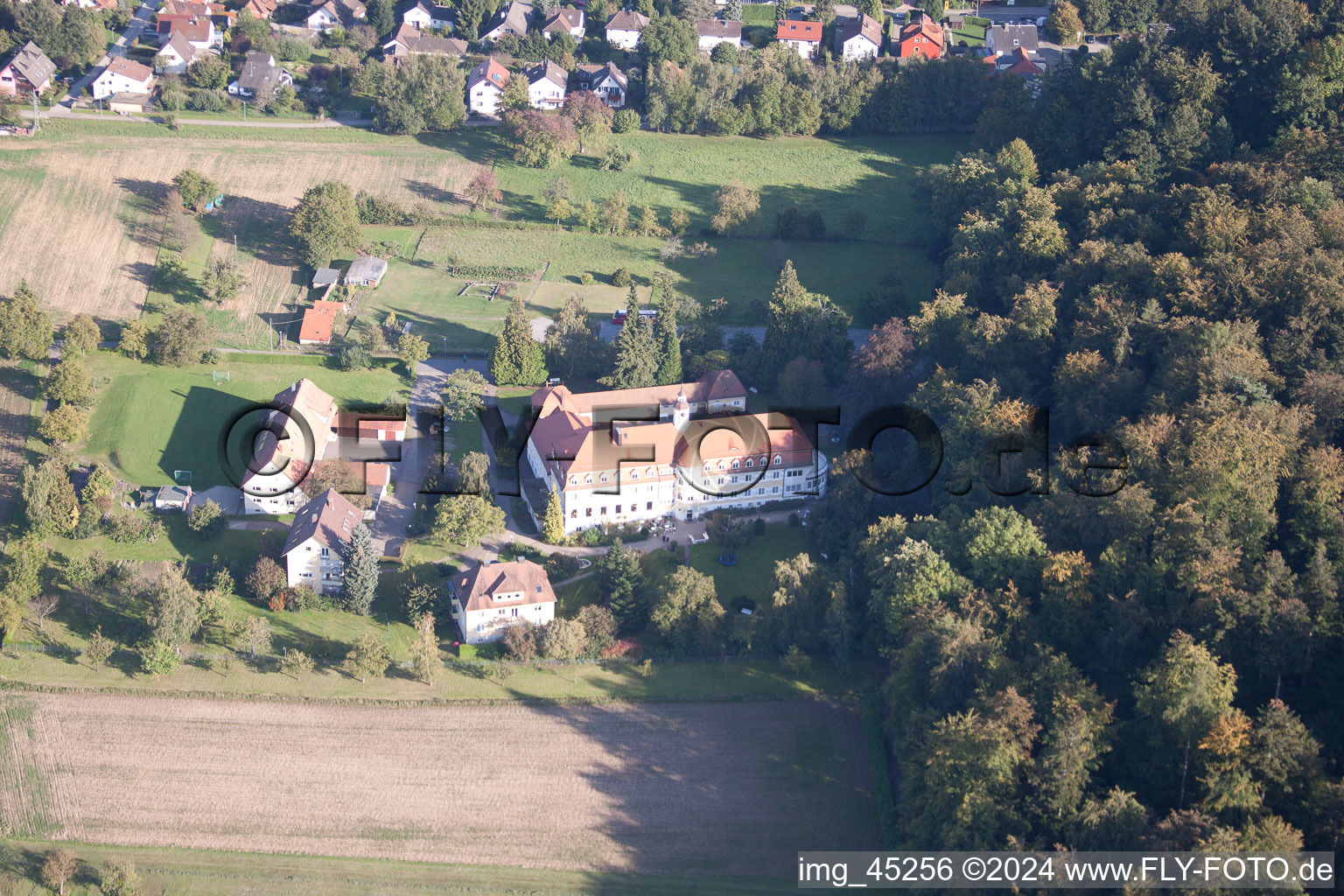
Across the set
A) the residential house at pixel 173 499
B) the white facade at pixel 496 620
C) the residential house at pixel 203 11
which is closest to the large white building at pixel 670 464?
the white facade at pixel 496 620

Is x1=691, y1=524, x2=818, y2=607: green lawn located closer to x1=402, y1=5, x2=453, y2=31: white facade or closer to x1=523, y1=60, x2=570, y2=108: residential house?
x1=523, y1=60, x2=570, y2=108: residential house

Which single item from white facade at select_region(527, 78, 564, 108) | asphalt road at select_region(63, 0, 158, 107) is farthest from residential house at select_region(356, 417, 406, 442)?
asphalt road at select_region(63, 0, 158, 107)

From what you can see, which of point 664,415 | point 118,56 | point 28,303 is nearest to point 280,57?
point 118,56

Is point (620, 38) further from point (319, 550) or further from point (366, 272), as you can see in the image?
point (319, 550)

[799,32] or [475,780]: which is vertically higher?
[799,32]

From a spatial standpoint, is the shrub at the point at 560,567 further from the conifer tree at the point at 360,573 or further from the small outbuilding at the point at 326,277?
the small outbuilding at the point at 326,277

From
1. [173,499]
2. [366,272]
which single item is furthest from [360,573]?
[366,272]
